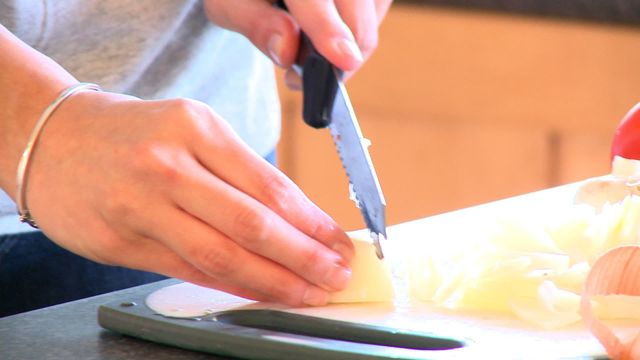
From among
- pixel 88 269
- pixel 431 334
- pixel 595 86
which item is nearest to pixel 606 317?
pixel 431 334

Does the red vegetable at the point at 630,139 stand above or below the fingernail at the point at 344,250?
above

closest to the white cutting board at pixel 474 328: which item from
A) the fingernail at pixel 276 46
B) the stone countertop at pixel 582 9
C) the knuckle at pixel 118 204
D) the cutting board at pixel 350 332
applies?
the cutting board at pixel 350 332

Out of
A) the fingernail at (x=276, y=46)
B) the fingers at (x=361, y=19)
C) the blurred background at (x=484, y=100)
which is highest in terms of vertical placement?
the fingers at (x=361, y=19)

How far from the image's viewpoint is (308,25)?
1.00m

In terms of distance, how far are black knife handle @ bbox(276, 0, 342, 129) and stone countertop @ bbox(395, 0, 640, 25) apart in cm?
160

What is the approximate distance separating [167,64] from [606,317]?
22.3 inches

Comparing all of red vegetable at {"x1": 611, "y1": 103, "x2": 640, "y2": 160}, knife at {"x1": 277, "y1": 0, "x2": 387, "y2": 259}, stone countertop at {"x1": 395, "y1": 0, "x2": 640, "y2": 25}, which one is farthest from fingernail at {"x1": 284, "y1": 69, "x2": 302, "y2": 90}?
stone countertop at {"x1": 395, "y1": 0, "x2": 640, "y2": 25}

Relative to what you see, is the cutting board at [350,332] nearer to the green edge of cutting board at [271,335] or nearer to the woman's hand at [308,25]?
the green edge of cutting board at [271,335]

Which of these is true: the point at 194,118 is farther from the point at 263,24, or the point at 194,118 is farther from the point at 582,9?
the point at 582,9

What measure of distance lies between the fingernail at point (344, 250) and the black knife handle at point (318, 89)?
10 centimetres

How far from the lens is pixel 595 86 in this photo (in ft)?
8.32

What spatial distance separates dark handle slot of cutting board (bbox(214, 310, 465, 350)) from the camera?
0.86 m

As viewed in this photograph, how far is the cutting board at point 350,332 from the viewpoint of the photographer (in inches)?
32.5

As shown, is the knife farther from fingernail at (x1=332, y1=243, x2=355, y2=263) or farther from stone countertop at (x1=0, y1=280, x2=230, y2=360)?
stone countertop at (x1=0, y1=280, x2=230, y2=360)
